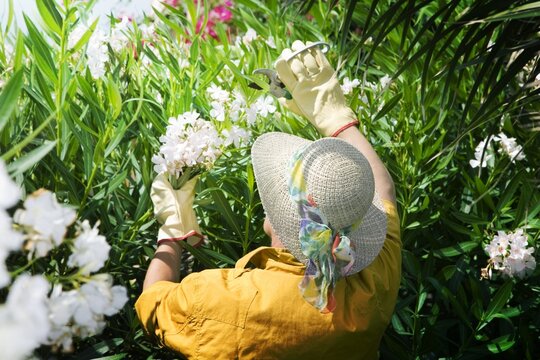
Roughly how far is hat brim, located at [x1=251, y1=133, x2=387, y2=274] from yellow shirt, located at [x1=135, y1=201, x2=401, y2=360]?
0.07 metres

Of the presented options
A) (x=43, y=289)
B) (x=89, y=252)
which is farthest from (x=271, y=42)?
(x=43, y=289)

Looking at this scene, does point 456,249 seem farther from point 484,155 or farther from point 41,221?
point 41,221

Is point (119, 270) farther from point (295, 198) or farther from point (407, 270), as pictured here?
point (407, 270)

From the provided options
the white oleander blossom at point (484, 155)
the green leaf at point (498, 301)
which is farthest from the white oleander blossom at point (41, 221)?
the white oleander blossom at point (484, 155)

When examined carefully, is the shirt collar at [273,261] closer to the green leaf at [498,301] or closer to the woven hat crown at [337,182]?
the woven hat crown at [337,182]

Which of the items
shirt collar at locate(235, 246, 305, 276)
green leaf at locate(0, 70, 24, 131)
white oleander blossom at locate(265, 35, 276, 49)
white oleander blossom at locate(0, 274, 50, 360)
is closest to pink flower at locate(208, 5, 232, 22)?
white oleander blossom at locate(265, 35, 276, 49)

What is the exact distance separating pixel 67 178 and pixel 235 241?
473 millimetres

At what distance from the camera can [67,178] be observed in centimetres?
168

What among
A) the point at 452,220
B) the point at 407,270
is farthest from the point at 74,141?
the point at 452,220

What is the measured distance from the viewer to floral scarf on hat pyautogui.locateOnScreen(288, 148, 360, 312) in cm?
147

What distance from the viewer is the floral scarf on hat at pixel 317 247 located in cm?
147

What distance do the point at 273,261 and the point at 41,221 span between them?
0.87 m

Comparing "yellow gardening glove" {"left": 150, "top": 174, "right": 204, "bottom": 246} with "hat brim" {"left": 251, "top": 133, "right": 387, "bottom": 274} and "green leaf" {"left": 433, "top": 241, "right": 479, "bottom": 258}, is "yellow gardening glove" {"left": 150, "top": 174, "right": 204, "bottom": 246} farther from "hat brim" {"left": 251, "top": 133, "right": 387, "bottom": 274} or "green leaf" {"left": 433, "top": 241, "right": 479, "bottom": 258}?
"green leaf" {"left": 433, "top": 241, "right": 479, "bottom": 258}

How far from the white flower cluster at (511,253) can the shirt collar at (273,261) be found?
640 millimetres
